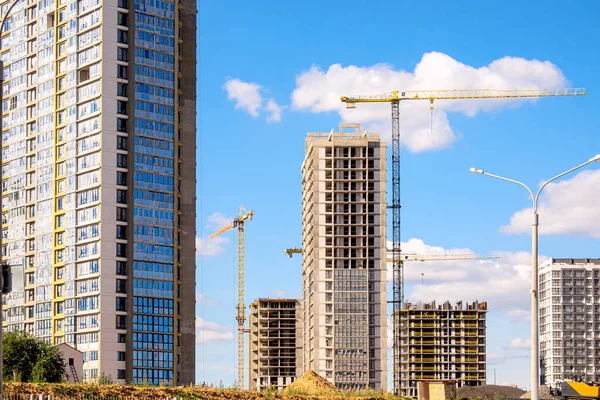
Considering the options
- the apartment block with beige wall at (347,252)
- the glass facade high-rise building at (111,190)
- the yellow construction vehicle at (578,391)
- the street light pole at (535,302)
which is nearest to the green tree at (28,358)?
the glass facade high-rise building at (111,190)

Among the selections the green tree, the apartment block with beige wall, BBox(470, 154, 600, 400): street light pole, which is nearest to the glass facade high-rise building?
the green tree

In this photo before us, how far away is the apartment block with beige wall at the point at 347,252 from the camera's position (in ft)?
627

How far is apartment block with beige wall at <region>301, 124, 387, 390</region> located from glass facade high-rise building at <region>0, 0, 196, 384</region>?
5787cm

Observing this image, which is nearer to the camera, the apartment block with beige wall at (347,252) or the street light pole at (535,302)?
the street light pole at (535,302)

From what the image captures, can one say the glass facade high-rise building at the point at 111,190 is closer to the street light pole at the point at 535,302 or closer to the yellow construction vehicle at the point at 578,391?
the yellow construction vehicle at the point at 578,391

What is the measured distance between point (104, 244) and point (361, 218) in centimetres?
7296

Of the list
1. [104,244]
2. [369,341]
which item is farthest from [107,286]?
[369,341]

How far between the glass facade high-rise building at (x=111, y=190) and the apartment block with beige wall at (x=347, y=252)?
5787cm

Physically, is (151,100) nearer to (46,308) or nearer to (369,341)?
(46,308)

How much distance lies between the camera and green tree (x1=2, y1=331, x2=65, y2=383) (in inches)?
3713

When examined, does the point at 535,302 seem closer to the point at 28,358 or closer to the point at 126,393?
the point at 126,393

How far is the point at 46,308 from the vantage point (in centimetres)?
13450

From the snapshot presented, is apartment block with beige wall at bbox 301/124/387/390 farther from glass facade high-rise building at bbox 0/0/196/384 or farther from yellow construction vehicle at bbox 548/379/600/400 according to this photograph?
yellow construction vehicle at bbox 548/379/600/400

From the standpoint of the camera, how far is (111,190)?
13138 cm
